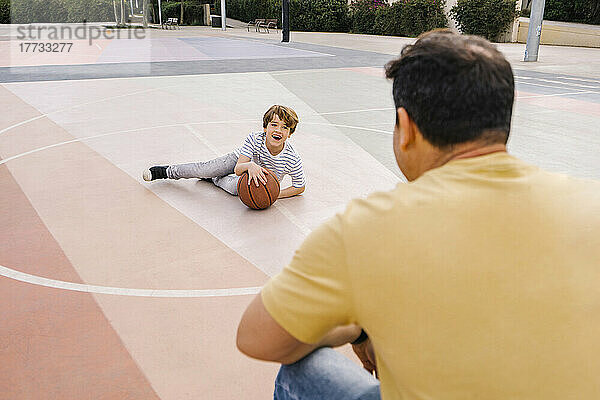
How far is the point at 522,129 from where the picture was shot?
331 inches

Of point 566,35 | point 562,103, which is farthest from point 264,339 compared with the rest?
point 566,35

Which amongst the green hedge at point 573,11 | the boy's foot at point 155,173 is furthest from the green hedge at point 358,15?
Answer: the boy's foot at point 155,173

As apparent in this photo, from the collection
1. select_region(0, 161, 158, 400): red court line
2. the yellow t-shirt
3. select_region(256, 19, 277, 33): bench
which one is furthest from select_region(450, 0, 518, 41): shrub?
the yellow t-shirt

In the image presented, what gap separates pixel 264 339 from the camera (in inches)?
61.8

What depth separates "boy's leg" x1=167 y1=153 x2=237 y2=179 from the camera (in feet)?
18.4

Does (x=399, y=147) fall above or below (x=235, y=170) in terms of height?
above

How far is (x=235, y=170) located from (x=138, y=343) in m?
2.31

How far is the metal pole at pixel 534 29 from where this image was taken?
17.9m

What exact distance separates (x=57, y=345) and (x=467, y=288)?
2.49 meters

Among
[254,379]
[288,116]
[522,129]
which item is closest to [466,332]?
[254,379]

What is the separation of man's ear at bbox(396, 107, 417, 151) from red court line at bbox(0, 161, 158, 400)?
1830 millimetres

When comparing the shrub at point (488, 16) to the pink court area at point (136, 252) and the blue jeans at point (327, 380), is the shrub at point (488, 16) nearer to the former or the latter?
the pink court area at point (136, 252)

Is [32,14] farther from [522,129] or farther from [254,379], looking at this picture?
[254,379]

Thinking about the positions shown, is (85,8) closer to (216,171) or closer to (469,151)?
(216,171)
